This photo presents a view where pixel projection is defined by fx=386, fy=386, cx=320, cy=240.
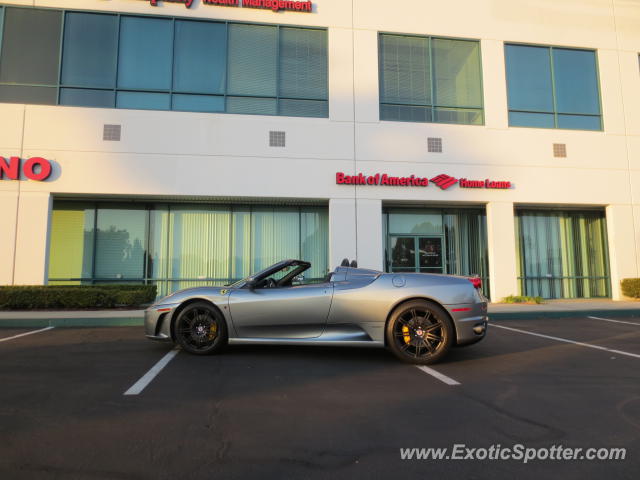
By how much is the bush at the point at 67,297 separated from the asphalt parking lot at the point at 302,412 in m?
5.16

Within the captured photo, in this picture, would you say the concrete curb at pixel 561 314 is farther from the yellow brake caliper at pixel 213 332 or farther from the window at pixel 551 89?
the yellow brake caliper at pixel 213 332

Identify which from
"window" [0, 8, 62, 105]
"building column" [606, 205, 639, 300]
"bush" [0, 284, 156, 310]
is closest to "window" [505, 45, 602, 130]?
"building column" [606, 205, 639, 300]

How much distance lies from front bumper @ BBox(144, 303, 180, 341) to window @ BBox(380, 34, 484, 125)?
9.94 meters

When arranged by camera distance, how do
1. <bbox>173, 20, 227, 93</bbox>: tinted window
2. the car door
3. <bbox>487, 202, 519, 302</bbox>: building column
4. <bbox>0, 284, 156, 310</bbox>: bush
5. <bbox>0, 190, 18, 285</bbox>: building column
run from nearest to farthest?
1. the car door
2. <bbox>0, 284, 156, 310</bbox>: bush
3. <bbox>0, 190, 18, 285</bbox>: building column
4. <bbox>173, 20, 227, 93</bbox>: tinted window
5. <bbox>487, 202, 519, 302</bbox>: building column

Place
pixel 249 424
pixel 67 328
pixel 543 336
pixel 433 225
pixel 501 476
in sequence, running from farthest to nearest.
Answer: pixel 433 225 → pixel 67 328 → pixel 543 336 → pixel 249 424 → pixel 501 476

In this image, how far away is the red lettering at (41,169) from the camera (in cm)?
1079

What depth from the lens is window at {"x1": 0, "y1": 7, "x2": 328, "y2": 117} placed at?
37.7 ft

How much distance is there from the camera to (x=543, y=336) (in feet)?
22.0

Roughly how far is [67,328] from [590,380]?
28.2ft

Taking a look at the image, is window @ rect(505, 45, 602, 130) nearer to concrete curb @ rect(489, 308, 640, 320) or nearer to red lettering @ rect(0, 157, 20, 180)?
concrete curb @ rect(489, 308, 640, 320)

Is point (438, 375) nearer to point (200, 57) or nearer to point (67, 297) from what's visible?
point (67, 297)

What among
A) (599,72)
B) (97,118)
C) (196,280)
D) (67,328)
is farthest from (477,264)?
(97,118)

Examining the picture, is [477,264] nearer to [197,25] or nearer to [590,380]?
[590,380]

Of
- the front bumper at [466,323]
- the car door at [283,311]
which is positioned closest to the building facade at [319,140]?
the car door at [283,311]
